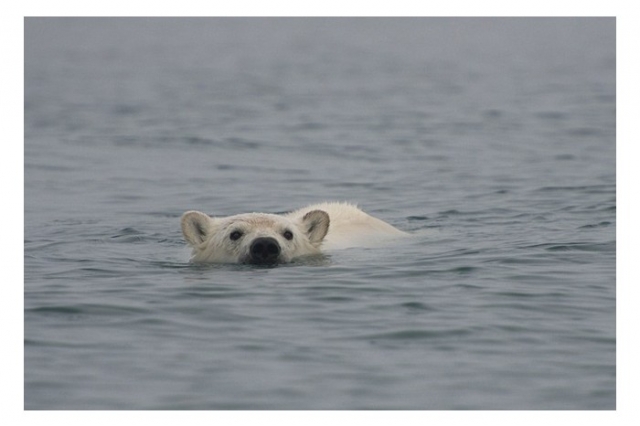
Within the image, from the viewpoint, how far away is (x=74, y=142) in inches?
981

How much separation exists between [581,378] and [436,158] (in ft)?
48.9

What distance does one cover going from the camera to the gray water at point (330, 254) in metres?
8.88

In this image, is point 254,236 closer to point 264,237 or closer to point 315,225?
point 264,237

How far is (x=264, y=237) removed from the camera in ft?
41.7

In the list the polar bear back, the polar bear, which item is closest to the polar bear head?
the polar bear

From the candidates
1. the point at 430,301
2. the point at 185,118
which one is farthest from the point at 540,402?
the point at 185,118

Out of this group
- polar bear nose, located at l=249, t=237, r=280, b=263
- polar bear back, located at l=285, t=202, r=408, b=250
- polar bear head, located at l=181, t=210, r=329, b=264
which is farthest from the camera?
polar bear back, located at l=285, t=202, r=408, b=250

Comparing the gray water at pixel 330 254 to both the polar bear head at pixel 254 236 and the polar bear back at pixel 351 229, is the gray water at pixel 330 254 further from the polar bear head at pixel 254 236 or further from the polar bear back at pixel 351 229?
the polar bear back at pixel 351 229

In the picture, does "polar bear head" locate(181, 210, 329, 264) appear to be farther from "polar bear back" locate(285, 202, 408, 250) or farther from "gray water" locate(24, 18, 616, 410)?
"polar bear back" locate(285, 202, 408, 250)

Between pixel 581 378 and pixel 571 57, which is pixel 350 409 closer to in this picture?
pixel 581 378

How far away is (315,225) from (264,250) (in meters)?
1.07

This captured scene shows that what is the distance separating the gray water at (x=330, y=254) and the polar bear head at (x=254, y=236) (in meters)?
0.25

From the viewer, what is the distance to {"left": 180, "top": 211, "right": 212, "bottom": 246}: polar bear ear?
1341 cm

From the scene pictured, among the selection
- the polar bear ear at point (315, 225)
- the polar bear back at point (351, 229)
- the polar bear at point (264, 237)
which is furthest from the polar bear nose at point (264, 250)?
the polar bear back at point (351, 229)
